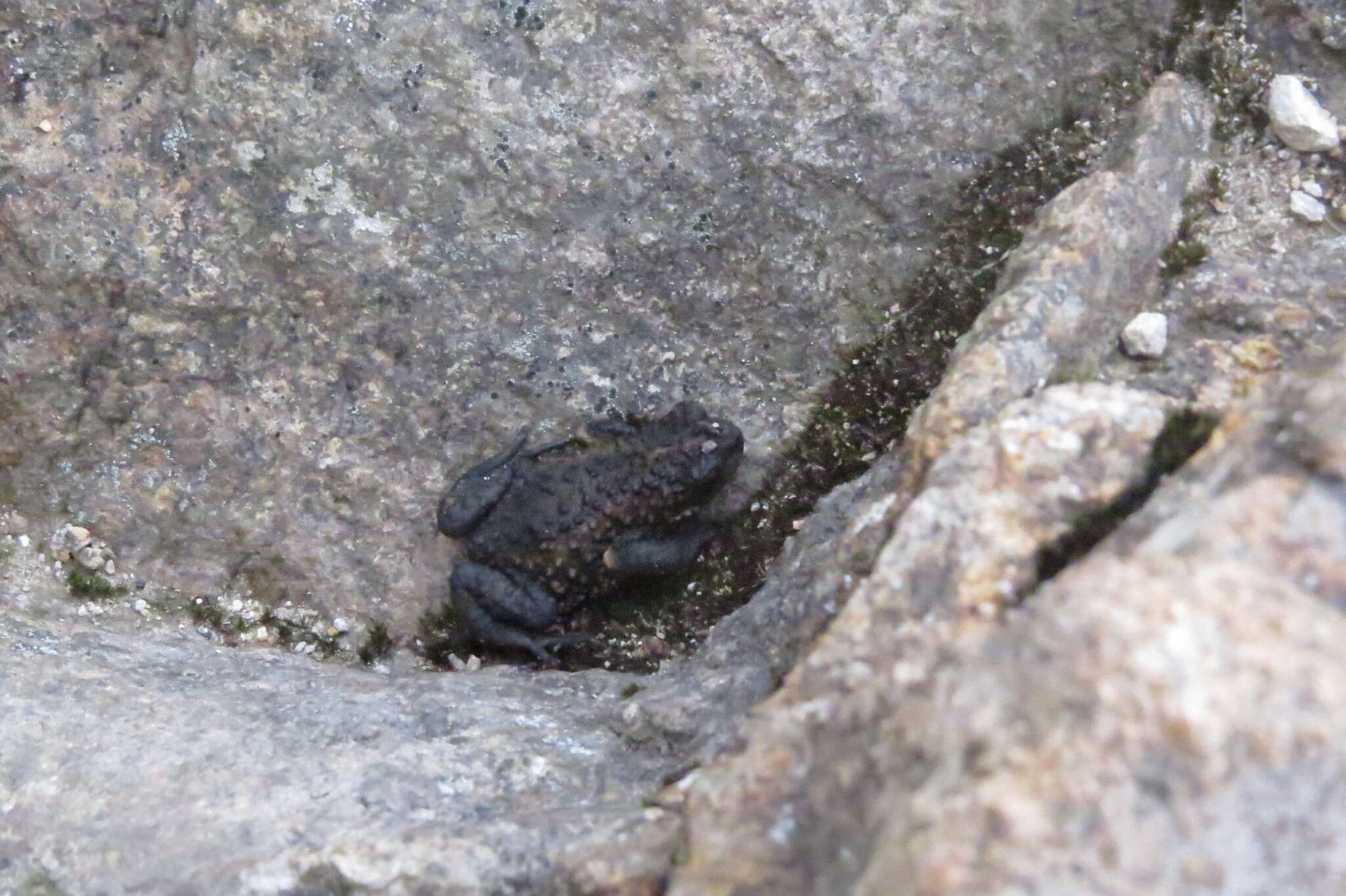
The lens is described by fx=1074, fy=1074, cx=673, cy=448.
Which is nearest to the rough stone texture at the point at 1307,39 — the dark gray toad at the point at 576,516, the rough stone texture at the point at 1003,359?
the rough stone texture at the point at 1003,359

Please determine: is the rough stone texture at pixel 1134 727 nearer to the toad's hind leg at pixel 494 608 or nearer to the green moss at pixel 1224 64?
the green moss at pixel 1224 64

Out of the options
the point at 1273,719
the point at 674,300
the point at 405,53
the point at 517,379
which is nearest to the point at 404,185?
the point at 405,53

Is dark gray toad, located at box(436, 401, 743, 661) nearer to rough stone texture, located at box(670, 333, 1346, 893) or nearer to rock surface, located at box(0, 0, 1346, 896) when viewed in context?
rock surface, located at box(0, 0, 1346, 896)

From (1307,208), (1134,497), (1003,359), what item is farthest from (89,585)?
(1307,208)

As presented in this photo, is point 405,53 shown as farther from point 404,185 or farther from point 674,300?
point 674,300

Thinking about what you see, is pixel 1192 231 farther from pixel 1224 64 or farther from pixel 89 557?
pixel 89 557

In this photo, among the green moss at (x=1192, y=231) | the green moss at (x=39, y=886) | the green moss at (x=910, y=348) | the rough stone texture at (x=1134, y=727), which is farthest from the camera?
the green moss at (x=910, y=348)

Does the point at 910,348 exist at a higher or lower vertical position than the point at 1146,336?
lower
